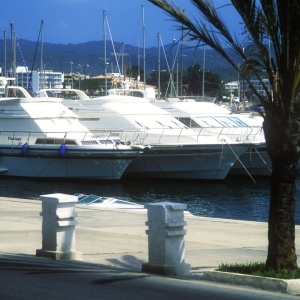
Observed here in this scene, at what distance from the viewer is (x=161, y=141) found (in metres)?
36.6

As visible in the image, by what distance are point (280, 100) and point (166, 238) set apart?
211cm

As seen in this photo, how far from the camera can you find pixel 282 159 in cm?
834

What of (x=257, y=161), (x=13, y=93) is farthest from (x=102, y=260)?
(x=13, y=93)

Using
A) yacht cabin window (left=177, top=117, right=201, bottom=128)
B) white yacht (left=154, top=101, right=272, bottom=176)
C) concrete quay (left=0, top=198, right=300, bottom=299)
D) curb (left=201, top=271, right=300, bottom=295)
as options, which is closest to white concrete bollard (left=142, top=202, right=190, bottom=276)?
concrete quay (left=0, top=198, right=300, bottom=299)

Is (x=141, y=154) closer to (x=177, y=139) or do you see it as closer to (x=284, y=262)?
(x=177, y=139)

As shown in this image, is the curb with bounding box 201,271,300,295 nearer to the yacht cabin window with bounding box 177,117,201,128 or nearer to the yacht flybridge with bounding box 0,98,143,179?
the yacht flybridge with bounding box 0,98,143,179

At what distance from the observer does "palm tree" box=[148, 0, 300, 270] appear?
829cm

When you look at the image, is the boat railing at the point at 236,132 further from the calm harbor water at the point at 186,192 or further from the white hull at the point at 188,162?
the white hull at the point at 188,162

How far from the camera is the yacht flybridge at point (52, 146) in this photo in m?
34.2

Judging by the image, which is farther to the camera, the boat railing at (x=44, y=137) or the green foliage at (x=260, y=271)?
the boat railing at (x=44, y=137)

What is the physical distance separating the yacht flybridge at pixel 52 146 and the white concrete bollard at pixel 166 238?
2440cm

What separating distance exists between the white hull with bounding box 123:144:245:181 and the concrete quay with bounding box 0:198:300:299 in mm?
18123

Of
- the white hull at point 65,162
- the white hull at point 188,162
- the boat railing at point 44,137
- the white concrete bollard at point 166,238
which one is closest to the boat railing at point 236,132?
the white hull at point 188,162

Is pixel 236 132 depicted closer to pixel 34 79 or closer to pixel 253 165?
pixel 253 165
